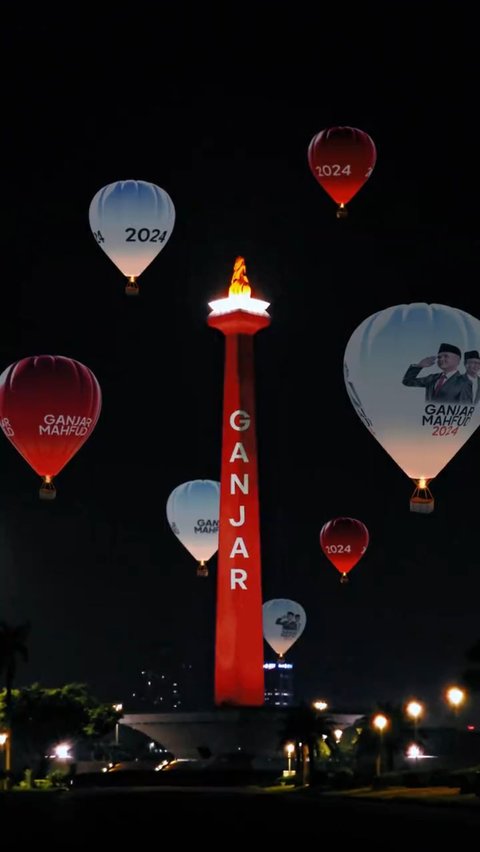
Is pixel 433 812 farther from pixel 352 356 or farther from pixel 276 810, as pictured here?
pixel 352 356

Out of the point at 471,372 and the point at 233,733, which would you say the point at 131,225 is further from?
the point at 233,733

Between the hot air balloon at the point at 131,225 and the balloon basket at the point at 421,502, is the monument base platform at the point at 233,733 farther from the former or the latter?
the balloon basket at the point at 421,502

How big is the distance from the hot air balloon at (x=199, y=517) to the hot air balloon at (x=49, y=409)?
34353 mm

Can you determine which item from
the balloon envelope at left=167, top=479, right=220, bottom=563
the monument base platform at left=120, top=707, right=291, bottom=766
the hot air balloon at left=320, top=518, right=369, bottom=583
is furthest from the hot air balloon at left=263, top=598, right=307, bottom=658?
the monument base platform at left=120, top=707, right=291, bottom=766

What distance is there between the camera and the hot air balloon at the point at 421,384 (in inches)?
3364

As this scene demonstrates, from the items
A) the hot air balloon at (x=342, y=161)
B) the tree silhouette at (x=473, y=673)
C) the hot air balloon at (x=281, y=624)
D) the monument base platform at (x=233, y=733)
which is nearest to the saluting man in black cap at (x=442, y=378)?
the tree silhouette at (x=473, y=673)

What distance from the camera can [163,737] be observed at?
13275 centimetres

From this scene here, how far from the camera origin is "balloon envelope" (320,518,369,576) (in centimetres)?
13412

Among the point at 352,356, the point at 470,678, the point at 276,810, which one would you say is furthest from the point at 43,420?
the point at 276,810

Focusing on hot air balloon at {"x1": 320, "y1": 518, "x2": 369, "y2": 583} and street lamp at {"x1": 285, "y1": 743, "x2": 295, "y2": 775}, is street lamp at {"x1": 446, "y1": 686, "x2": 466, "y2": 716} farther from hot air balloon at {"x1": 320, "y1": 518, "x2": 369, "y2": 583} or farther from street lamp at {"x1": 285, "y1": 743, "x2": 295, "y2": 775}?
hot air balloon at {"x1": 320, "y1": 518, "x2": 369, "y2": 583}

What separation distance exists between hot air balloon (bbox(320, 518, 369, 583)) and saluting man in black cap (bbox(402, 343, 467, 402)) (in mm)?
48931

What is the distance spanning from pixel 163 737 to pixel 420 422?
53386 mm

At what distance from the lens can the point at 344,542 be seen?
134m

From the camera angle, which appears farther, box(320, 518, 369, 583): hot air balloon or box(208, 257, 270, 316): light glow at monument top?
box(320, 518, 369, 583): hot air balloon
